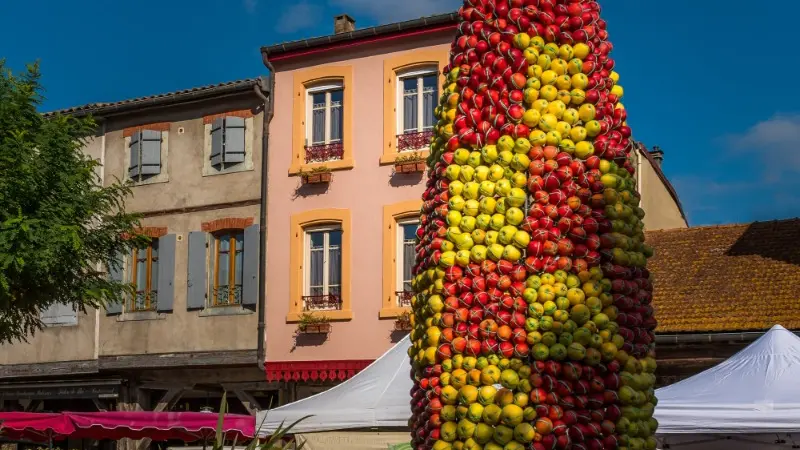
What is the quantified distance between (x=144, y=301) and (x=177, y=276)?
990mm

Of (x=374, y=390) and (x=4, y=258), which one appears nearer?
(x=374, y=390)

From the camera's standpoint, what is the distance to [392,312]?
1934cm

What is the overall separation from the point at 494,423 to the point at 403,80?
15696 mm

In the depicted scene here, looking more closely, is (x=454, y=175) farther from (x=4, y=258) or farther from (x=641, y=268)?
(x=4, y=258)

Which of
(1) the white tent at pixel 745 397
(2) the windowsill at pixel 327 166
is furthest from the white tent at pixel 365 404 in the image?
(2) the windowsill at pixel 327 166

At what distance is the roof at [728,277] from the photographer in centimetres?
1522

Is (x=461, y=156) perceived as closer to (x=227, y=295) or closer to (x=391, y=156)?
(x=391, y=156)

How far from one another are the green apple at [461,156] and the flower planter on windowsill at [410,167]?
45.9 ft

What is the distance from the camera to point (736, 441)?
1130cm

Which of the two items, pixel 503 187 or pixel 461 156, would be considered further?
pixel 461 156

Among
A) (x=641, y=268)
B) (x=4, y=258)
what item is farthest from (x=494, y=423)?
(x=4, y=258)

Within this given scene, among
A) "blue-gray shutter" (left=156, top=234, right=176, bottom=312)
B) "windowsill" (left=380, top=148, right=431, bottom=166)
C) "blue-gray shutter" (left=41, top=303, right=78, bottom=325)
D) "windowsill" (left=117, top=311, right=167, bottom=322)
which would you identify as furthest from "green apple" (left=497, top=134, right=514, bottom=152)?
"blue-gray shutter" (left=41, top=303, right=78, bottom=325)

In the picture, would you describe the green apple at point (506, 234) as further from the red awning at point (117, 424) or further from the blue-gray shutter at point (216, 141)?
the blue-gray shutter at point (216, 141)

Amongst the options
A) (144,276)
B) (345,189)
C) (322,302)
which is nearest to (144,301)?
(144,276)
